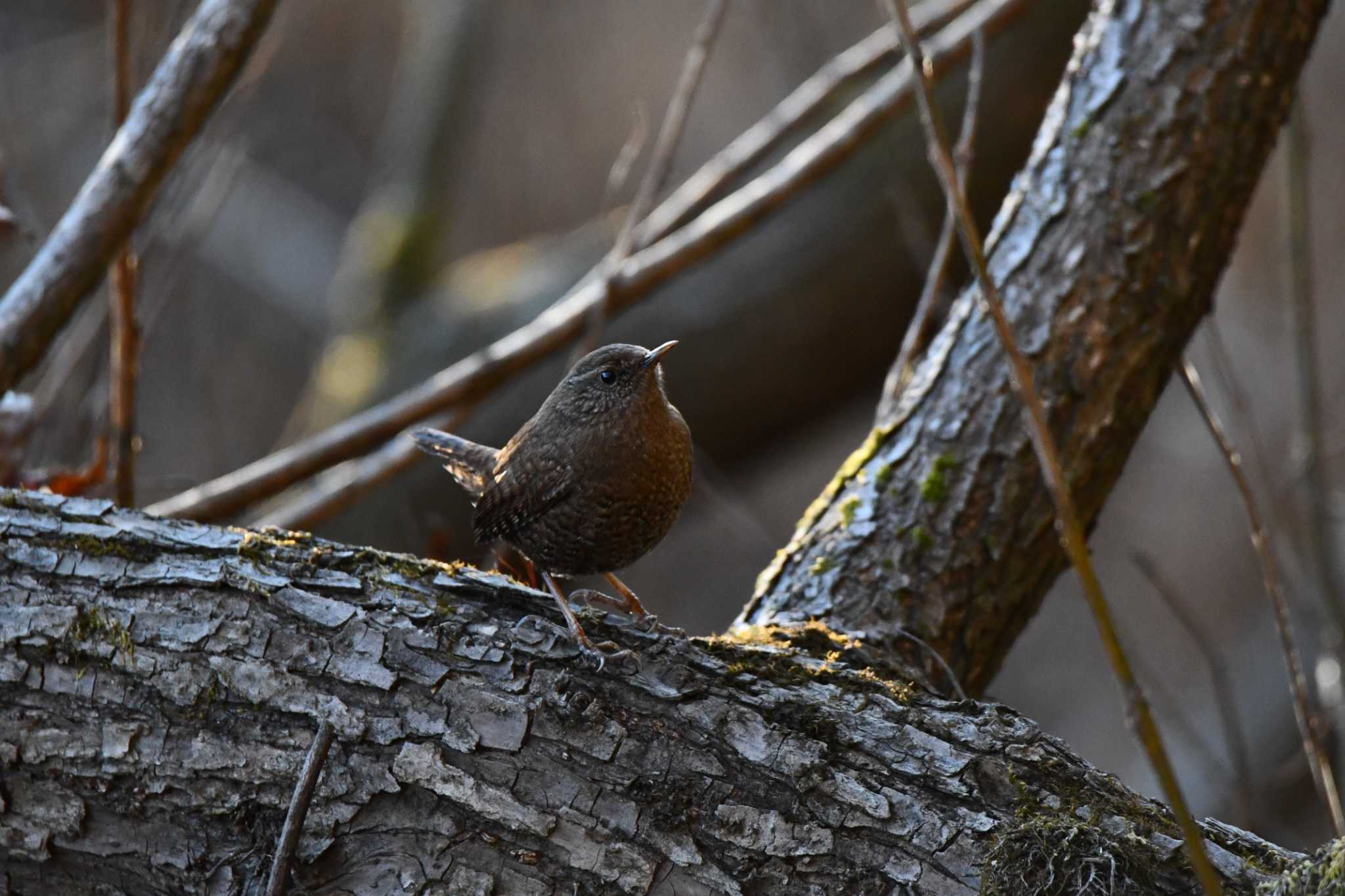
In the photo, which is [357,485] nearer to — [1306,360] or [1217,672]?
[1217,672]

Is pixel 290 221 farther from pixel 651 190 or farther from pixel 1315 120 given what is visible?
pixel 1315 120

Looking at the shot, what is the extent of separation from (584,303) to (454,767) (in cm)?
200

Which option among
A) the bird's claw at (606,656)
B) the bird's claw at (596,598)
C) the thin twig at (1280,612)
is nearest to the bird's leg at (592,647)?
the bird's claw at (606,656)

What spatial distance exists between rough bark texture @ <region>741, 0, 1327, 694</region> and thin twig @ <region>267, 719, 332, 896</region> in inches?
41.7

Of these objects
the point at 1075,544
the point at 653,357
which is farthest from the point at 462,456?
the point at 1075,544

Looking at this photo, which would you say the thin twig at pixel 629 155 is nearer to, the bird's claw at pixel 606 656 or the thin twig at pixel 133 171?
the thin twig at pixel 133 171

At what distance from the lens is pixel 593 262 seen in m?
6.14

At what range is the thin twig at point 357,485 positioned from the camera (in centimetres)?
369

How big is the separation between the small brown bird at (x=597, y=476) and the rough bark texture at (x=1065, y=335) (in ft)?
1.11

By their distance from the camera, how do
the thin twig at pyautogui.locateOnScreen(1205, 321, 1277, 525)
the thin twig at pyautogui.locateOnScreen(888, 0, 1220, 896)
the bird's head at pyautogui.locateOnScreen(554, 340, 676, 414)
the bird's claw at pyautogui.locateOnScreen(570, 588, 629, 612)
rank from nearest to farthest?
the thin twig at pyautogui.locateOnScreen(888, 0, 1220, 896), the bird's claw at pyautogui.locateOnScreen(570, 588, 629, 612), the bird's head at pyautogui.locateOnScreen(554, 340, 676, 414), the thin twig at pyautogui.locateOnScreen(1205, 321, 1277, 525)

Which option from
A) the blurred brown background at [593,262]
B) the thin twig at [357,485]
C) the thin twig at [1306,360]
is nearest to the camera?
the thin twig at [1306,360]

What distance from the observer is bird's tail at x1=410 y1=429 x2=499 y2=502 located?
9.93 ft

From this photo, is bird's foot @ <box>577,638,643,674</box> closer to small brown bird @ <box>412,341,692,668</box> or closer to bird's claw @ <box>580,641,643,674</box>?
bird's claw @ <box>580,641,643,674</box>

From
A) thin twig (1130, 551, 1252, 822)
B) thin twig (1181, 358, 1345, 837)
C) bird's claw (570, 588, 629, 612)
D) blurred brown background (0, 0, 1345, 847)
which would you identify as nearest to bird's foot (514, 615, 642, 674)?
bird's claw (570, 588, 629, 612)
